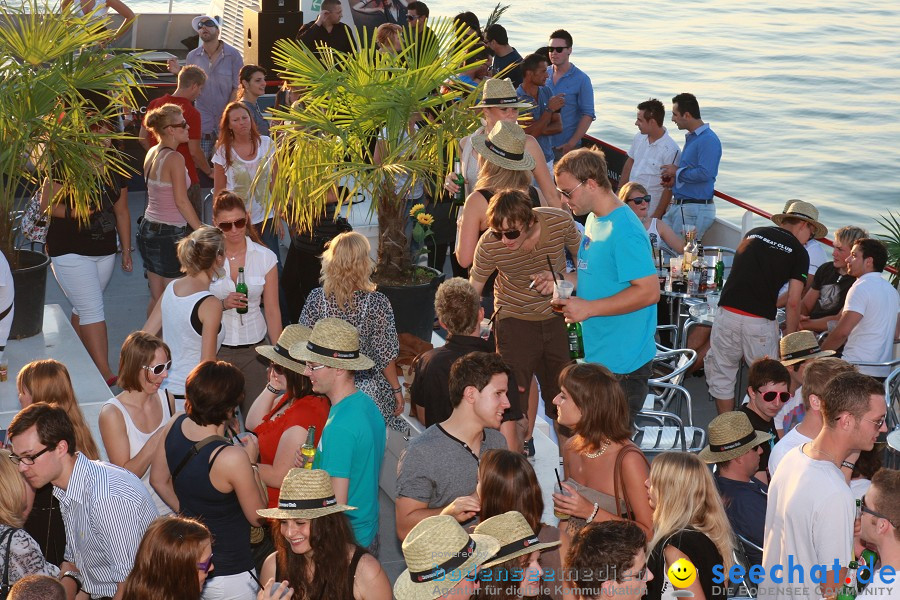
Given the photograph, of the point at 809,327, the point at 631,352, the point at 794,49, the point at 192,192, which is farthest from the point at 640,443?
the point at 794,49

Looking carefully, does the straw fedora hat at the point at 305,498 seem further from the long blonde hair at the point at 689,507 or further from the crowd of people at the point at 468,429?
the long blonde hair at the point at 689,507

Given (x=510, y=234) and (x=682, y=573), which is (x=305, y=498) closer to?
(x=682, y=573)

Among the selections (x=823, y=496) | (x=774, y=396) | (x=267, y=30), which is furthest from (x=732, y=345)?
(x=267, y=30)

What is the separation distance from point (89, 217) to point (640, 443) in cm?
403

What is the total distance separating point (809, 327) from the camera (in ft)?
26.5

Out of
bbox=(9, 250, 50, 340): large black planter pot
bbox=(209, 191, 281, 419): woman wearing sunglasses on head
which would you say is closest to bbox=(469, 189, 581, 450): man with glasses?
bbox=(209, 191, 281, 419): woman wearing sunglasses on head

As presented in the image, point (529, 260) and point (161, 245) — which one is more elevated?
point (529, 260)

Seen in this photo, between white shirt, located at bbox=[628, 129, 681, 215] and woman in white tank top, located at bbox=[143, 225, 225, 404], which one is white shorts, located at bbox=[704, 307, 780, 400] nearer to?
white shirt, located at bbox=[628, 129, 681, 215]

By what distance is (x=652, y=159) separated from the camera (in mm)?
10602

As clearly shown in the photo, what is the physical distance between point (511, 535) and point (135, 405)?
2368 mm

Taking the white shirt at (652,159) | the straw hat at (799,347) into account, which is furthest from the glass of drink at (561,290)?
the white shirt at (652,159)

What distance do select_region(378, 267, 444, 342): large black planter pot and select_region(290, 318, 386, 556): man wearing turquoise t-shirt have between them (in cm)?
279

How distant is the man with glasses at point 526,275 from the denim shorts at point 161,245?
3036 mm

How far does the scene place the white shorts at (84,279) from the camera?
752cm
